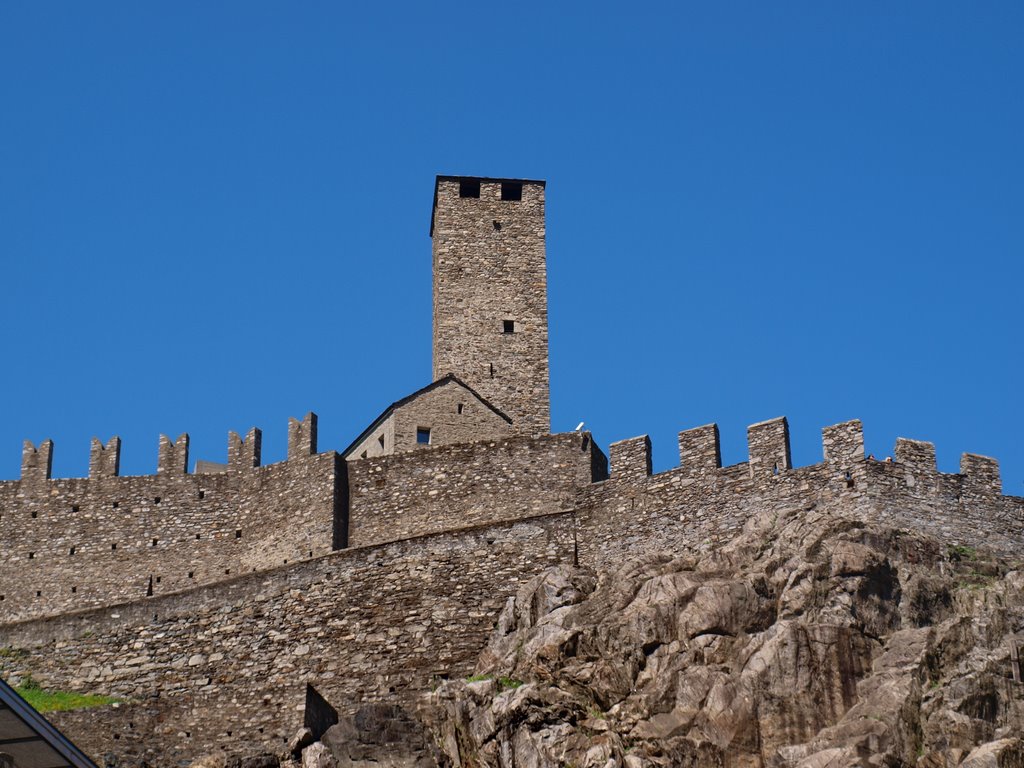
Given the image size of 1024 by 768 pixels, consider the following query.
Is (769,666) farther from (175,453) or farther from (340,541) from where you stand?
(175,453)

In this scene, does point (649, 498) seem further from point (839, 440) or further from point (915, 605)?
point (915, 605)

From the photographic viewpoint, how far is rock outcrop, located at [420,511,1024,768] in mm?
35750

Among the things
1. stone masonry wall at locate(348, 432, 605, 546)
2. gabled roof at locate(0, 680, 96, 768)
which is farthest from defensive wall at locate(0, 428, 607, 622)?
gabled roof at locate(0, 680, 96, 768)

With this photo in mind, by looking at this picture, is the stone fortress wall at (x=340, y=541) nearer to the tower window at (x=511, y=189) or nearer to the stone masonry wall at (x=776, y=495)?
the stone masonry wall at (x=776, y=495)

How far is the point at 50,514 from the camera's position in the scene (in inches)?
2020

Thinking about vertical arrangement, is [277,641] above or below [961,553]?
below

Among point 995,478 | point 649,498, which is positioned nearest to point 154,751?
point 649,498

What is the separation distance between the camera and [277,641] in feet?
142

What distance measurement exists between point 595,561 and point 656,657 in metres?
5.55

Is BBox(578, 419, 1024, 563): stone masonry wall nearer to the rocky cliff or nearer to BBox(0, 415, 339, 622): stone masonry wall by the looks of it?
the rocky cliff

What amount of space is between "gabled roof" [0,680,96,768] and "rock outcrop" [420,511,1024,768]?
40.8 feet

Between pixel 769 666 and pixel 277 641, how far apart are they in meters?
11.9

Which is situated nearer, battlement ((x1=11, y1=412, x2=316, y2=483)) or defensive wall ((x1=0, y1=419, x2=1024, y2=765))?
defensive wall ((x1=0, y1=419, x2=1024, y2=765))

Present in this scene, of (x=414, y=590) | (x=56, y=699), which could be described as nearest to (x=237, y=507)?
(x=414, y=590)
